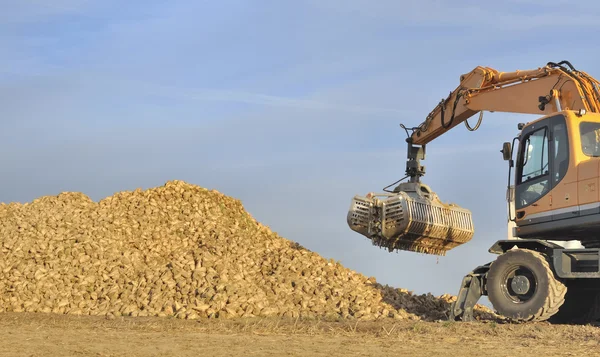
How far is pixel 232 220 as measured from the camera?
23.5 meters

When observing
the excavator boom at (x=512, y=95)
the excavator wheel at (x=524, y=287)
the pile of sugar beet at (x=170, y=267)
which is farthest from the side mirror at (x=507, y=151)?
the pile of sugar beet at (x=170, y=267)

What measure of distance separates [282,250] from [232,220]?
10.8 feet

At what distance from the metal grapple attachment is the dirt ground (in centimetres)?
264

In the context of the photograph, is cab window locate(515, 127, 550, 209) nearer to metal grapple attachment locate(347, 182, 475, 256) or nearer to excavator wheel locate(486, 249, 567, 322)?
excavator wheel locate(486, 249, 567, 322)

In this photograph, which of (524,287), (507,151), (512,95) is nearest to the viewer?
(524,287)

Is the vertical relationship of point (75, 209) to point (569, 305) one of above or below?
above

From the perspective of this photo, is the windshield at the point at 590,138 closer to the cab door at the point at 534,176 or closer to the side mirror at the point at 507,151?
the cab door at the point at 534,176

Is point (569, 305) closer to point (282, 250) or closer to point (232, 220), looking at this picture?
point (282, 250)

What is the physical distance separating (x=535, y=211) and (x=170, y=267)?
8.73 m

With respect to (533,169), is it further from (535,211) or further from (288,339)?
(288,339)

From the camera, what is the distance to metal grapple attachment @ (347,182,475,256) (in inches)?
680

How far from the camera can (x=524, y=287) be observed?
1442cm

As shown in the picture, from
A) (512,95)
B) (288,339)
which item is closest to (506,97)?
(512,95)

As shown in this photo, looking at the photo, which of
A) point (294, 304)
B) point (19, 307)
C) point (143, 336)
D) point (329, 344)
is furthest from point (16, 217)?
point (329, 344)
